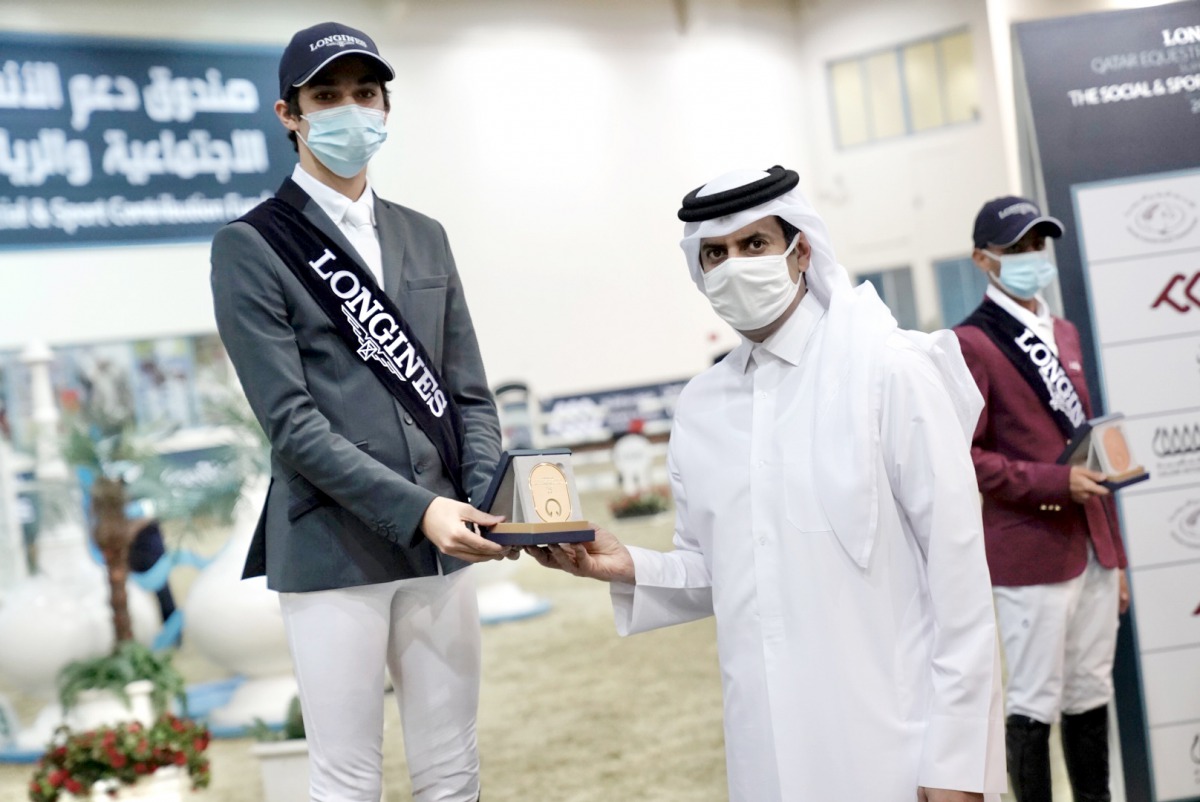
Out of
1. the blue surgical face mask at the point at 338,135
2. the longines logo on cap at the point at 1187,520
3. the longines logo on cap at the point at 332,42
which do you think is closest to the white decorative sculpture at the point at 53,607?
the blue surgical face mask at the point at 338,135

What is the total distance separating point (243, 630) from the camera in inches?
215

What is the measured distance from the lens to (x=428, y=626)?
6.68 ft

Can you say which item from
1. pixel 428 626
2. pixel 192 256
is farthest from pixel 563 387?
pixel 428 626

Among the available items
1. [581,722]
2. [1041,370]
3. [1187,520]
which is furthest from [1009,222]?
[581,722]

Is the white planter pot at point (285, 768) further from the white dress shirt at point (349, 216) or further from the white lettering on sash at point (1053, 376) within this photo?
the white lettering on sash at point (1053, 376)

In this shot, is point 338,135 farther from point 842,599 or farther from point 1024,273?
point 1024,273

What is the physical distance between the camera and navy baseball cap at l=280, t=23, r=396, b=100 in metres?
1.98

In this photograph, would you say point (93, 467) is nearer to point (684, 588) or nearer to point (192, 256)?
point (684, 588)

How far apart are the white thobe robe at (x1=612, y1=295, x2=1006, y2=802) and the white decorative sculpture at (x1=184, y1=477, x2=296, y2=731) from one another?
12.9 ft

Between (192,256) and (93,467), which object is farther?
(192,256)

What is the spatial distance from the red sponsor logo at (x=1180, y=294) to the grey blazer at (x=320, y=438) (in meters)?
2.10

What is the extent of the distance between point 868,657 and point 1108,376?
1.91 m

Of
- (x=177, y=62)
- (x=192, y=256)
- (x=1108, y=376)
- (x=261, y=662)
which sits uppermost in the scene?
(x=177, y=62)

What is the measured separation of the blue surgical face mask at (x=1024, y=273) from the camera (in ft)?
10.2
